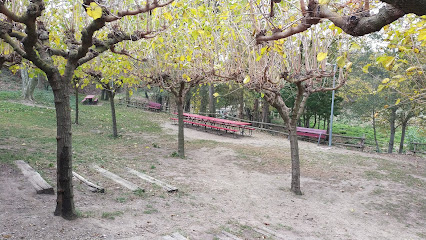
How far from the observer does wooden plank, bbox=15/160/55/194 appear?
17.0 feet

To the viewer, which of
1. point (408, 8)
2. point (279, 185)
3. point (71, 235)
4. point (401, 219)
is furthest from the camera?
point (279, 185)

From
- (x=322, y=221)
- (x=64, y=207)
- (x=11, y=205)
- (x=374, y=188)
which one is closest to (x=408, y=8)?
(x=64, y=207)

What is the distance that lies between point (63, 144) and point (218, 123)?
534 inches

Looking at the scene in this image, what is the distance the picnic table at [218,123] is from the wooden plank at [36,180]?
11.2m

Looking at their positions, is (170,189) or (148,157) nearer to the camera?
(170,189)

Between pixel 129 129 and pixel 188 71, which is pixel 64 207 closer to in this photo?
pixel 188 71

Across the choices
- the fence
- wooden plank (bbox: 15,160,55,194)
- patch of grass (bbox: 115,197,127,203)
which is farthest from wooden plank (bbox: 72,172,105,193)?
the fence

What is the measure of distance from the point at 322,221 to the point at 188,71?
20.1 feet

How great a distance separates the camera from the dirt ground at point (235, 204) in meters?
4.25

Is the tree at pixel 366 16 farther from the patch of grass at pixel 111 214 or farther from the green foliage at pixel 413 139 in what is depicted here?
the green foliage at pixel 413 139

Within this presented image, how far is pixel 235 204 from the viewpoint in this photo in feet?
20.5

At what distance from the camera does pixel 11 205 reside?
4.44 meters

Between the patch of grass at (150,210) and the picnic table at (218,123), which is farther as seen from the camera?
the picnic table at (218,123)

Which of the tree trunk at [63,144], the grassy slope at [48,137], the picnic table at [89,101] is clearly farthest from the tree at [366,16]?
the picnic table at [89,101]
